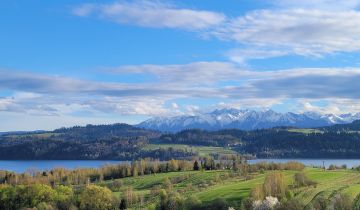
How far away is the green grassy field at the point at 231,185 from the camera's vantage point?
307 ft

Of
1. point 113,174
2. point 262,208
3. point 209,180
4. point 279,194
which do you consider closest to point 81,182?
point 113,174

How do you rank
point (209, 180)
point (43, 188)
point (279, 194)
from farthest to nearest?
1. point (209, 180)
2. point (43, 188)
3. point (279, 194)

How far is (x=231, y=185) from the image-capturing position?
117375 mm

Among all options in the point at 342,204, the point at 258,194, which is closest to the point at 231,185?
the point at 258,194

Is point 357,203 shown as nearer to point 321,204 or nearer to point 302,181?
point 321,204

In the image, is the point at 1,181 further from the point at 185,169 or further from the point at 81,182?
the point at 185,169

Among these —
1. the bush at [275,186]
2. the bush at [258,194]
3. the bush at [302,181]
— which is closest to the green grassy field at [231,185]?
the bush at [302,181]

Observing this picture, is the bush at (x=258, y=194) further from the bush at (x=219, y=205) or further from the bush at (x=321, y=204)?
the bush at (x=321, y=204)

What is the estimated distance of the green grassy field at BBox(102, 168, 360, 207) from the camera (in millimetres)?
93438

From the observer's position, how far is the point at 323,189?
96062mm

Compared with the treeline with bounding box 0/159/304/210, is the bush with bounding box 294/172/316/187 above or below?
above

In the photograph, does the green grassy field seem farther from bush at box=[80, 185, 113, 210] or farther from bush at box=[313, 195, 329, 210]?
bush at box=[80, 185, 113, 210]

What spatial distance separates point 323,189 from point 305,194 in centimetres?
747

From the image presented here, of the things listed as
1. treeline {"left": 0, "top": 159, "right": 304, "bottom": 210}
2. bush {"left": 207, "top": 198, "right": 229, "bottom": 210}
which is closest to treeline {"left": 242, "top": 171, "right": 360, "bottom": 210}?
bush {"left": 207, "top": 198, "right": 229, "bottom": 210}
